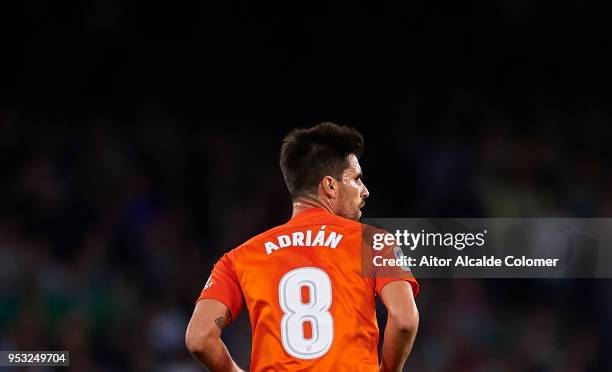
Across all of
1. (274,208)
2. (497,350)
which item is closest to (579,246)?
(497,350)

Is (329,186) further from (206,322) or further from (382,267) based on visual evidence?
(206,322)

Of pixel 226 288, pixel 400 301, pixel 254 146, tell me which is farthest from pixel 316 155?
pixel 254 146

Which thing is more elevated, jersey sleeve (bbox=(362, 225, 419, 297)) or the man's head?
the man's head

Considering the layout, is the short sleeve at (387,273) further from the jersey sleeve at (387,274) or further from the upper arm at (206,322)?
the upper arm at (206,322)

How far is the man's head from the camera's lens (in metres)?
3.22

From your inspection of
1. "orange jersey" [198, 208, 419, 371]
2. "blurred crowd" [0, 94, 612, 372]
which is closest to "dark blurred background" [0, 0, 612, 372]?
"blurred crowd" [0, 94, 612, 372]

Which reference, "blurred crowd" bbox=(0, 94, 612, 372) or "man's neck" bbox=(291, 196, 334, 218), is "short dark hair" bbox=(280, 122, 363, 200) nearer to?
"man's neck" bbox=(291, 196, 334, 218)

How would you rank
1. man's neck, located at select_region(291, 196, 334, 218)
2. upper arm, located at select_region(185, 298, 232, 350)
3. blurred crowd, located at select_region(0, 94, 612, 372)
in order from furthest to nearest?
blurred crowd, located at select_region(0, 94, 612, 372)
man's neck, located at select_region(291, 196, 334, 218)
upper arm, located at select_region(185, 298, 232, 350)

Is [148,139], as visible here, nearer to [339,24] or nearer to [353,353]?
[339,24]

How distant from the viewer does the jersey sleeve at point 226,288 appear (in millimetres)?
2994

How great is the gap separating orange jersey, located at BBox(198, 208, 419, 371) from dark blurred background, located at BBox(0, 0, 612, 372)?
3500 mm

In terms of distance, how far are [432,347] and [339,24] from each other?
3897mm

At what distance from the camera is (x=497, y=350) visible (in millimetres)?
6336

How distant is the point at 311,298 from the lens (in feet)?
9.21
